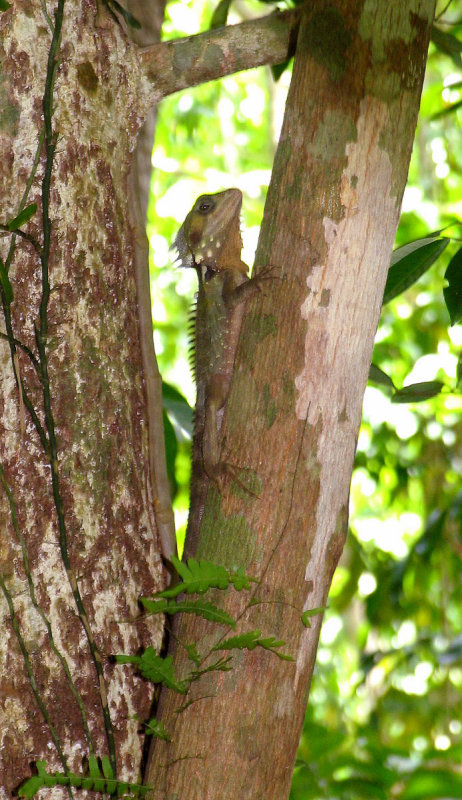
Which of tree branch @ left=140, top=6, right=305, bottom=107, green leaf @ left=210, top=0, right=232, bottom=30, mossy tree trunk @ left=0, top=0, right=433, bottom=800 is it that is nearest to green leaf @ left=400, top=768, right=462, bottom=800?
mossy tree trunk @ left=0, top=0, right=433, bottom=800

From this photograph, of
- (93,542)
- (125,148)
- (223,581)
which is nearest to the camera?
(223,581)

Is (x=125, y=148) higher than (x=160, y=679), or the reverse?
(x=125, y=148)

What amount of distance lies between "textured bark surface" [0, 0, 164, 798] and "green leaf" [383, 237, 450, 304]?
59cm

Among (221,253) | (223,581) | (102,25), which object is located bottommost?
(223,581)

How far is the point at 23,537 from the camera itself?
1.19 metres

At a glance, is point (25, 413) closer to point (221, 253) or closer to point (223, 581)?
point (223, 581)

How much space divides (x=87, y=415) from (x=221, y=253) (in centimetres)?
114

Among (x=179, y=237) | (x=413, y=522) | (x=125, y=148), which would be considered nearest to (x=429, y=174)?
(x=413, y=522)

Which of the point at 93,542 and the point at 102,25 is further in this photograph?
the point at 102,25

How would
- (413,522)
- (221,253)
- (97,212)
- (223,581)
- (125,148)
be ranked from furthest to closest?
(413,522) < (221,253) < (125,148) < (97,212) < (223,581)

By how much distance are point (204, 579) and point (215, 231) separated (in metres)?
1.37

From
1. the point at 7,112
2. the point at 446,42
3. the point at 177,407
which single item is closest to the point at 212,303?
the point at 177,407

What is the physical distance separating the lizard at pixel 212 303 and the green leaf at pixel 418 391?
394 millimetres

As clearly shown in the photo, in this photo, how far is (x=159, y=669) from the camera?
3.82 ft
